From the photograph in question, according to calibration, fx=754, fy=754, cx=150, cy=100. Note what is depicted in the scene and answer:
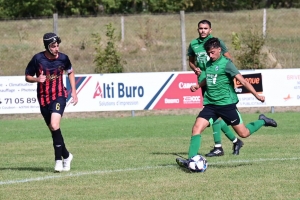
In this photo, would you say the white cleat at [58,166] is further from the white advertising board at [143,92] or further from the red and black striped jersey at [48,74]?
the white advertising board at [143,92]

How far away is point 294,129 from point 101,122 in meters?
5.38

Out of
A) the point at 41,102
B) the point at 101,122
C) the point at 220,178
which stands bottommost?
the point at 101,122

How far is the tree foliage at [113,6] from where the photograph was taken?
41.6 m

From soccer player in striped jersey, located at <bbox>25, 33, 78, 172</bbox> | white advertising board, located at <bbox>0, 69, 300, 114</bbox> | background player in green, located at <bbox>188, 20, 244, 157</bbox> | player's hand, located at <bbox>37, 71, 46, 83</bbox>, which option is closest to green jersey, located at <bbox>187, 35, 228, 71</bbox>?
background player in green, located at <bbox>188, 20, 244, 157</bbox>

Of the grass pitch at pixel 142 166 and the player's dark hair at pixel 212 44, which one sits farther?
the player's dark hair at pixel 212 44

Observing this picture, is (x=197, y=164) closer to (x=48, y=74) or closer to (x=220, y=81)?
(x=220, y=81)

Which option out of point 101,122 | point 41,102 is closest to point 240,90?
point 101,122

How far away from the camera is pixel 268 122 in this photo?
10.6 meters

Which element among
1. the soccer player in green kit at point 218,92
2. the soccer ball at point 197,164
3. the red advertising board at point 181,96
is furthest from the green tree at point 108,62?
the soccer ball at point 197,164

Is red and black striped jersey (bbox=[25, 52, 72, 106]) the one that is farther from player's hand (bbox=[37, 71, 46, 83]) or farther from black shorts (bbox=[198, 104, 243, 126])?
black shorts (bbox=[198, 104, 243, 126])

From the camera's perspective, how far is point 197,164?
9.15 meters

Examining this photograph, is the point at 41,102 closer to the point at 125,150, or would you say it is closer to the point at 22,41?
the point at 125,150

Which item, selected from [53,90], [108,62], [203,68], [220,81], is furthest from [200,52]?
[108,62]

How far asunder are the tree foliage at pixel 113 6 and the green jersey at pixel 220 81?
31532mm
